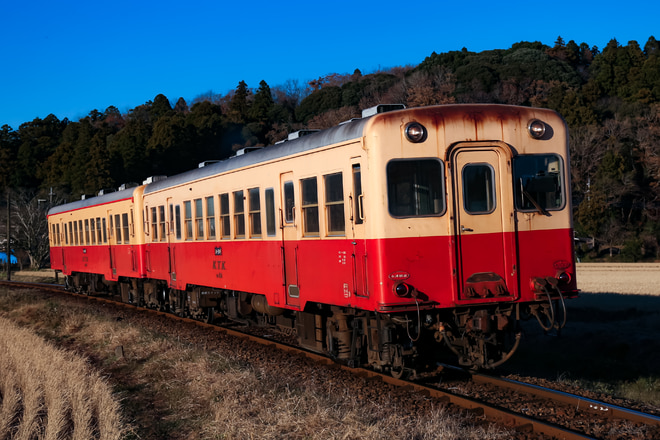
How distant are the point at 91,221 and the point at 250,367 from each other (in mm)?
13989

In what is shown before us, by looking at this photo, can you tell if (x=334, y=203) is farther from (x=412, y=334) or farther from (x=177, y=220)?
(x=177, y=220)

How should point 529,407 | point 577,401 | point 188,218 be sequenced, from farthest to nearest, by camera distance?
point 188,218 < point 529,407 < point 577,401

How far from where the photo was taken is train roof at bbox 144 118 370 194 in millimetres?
8283

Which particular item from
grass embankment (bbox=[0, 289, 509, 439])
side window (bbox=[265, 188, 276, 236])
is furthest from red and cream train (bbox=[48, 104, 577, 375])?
grass embankment (bbox=[0, 289, 509, 439])

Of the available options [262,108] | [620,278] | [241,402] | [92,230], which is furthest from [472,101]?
[241,402]

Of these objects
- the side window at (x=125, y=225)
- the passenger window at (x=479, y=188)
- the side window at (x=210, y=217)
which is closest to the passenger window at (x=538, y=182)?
the passenger window at (x=479, y=188)

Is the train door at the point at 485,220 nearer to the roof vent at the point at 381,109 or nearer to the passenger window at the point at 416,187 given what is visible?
the passenger window at the point at 416,187

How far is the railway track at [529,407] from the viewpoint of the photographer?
20.7 feet

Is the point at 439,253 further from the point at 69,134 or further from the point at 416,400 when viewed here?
the point at 69,134

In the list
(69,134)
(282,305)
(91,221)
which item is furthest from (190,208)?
(69,134)

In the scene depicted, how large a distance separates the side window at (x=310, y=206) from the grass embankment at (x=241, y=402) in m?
1.97

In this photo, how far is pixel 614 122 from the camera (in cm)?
4878

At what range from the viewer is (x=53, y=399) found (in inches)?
318

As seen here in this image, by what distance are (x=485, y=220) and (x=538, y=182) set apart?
0.83 m
